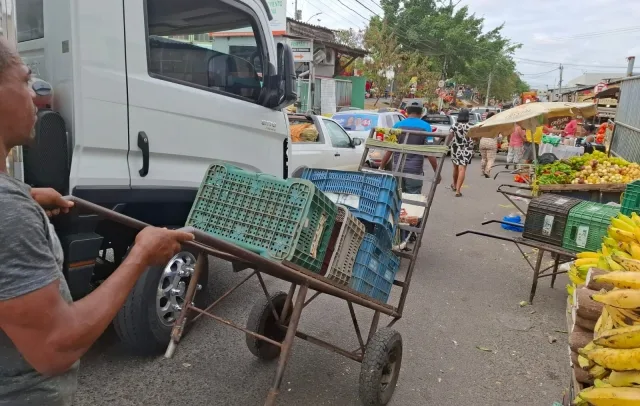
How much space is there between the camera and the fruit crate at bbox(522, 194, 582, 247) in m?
4.77

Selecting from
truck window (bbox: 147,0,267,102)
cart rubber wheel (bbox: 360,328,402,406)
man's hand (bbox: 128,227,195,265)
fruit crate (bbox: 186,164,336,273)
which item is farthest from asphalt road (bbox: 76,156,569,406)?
truck window (bbox: 147,0,267,102)

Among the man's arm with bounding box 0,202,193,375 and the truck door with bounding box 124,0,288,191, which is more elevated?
the truck door with bounding box 124,0,288,191

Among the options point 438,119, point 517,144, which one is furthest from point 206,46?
point 438,119

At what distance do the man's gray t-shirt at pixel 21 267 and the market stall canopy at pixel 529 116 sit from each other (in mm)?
7331

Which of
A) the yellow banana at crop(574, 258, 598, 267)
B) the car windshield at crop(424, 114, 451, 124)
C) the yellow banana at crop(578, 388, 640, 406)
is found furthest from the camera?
the car windshield at crop(424, 114, 451, 124)

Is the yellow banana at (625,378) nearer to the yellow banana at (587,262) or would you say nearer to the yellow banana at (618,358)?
the yellow banana at (618,358)

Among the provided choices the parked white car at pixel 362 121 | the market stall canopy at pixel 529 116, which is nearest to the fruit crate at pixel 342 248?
the market stall canopy at pixel 529 116

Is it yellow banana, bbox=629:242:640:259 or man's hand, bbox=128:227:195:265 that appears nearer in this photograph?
man's hand, bbox=128:227:195:265

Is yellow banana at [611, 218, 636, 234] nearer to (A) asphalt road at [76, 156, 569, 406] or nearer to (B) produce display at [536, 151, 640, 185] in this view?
(A) asphalt road at [76, 156, 569, 406]

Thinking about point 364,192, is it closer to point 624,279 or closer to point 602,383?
point 624,279

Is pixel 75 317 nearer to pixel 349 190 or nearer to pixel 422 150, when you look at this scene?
pixel 349 190

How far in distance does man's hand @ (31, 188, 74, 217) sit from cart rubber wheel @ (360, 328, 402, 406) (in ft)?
6.35

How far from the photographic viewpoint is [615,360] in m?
1.90

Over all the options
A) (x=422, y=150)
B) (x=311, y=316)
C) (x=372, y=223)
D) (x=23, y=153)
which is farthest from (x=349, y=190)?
(x=23, y=153)
